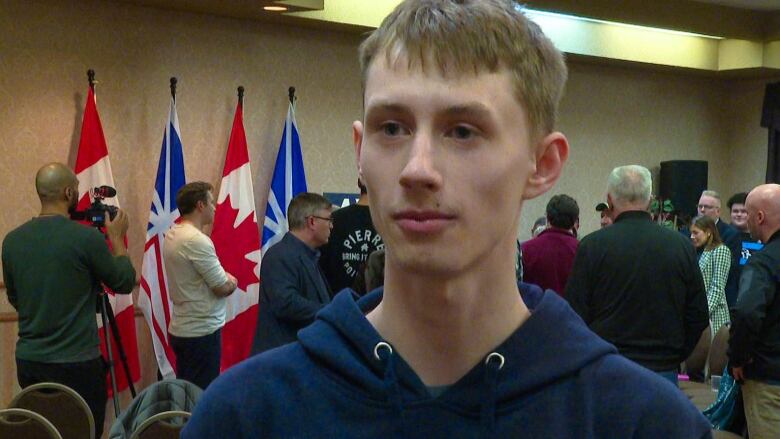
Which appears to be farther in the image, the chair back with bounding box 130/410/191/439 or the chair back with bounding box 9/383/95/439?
the chair back with bounding box 9/383/95/439

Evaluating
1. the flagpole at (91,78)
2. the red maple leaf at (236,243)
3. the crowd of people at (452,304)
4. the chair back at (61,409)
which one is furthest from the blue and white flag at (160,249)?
the crowd of people at (452,304)

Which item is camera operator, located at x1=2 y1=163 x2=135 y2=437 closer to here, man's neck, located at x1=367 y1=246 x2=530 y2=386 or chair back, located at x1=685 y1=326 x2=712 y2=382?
chair back, located at x1=685 y1=326 x2=712 y2=382

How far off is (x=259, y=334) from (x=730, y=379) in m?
2.12

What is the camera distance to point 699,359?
6047 mm

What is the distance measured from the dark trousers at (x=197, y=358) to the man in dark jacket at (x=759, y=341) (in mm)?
2661

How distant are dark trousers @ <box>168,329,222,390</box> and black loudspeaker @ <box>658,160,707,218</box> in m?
5.04

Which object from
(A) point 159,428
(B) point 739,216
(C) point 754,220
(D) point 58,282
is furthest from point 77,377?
(B) point 739,216

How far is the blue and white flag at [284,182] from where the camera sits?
6.82 meters

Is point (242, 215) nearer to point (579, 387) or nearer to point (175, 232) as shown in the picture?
point (175, 232)

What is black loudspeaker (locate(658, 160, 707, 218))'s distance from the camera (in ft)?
30.5

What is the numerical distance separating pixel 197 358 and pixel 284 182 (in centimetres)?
163

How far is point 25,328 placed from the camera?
464cm

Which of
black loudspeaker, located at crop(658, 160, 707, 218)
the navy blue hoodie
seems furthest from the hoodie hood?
black loudspeaker, located at crop(658, 160, 707, 218)

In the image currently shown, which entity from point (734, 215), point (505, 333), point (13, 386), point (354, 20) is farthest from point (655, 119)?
point (505, 333)
